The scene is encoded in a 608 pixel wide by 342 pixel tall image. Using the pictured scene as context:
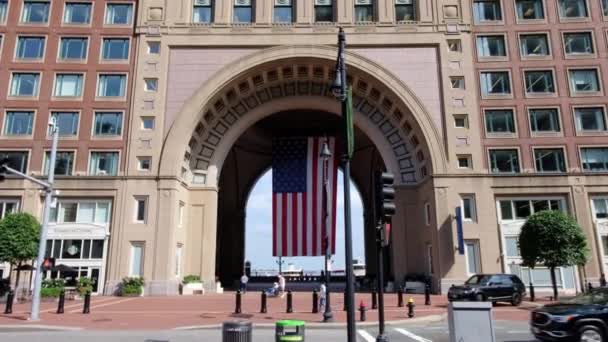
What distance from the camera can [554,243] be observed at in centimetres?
2819

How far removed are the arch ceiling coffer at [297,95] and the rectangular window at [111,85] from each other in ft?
22.9

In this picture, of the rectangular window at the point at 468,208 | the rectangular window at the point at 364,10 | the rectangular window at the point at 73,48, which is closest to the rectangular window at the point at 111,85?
the rectangular window at the point at 73,48

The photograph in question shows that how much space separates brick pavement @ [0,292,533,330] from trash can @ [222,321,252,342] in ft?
30.3

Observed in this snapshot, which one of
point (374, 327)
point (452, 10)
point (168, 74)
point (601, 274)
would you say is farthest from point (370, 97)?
point (374, 327)

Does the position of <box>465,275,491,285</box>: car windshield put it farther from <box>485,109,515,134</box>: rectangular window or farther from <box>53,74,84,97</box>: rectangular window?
<box>53,74,84,97</box>: rectangular window

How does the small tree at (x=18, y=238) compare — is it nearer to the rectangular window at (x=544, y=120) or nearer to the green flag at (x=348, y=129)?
the green flag at (x=348, y=129)

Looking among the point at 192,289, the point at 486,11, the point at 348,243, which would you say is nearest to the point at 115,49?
the point at 192,289

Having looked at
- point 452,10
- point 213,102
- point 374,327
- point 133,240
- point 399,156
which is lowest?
point 374,327

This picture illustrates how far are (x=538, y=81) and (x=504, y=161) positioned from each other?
766cm

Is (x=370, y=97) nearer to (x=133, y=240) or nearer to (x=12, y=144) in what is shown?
(x=133, y=240)

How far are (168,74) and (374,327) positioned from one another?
28.0 meters

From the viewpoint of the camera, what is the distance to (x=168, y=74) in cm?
3753

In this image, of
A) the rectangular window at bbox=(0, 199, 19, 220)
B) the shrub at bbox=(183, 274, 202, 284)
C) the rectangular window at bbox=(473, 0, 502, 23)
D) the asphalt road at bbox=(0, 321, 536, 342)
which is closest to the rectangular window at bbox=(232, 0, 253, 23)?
the rectangular window at bbox=(473, 0, 502, 23)

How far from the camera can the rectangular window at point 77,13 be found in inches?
1529
